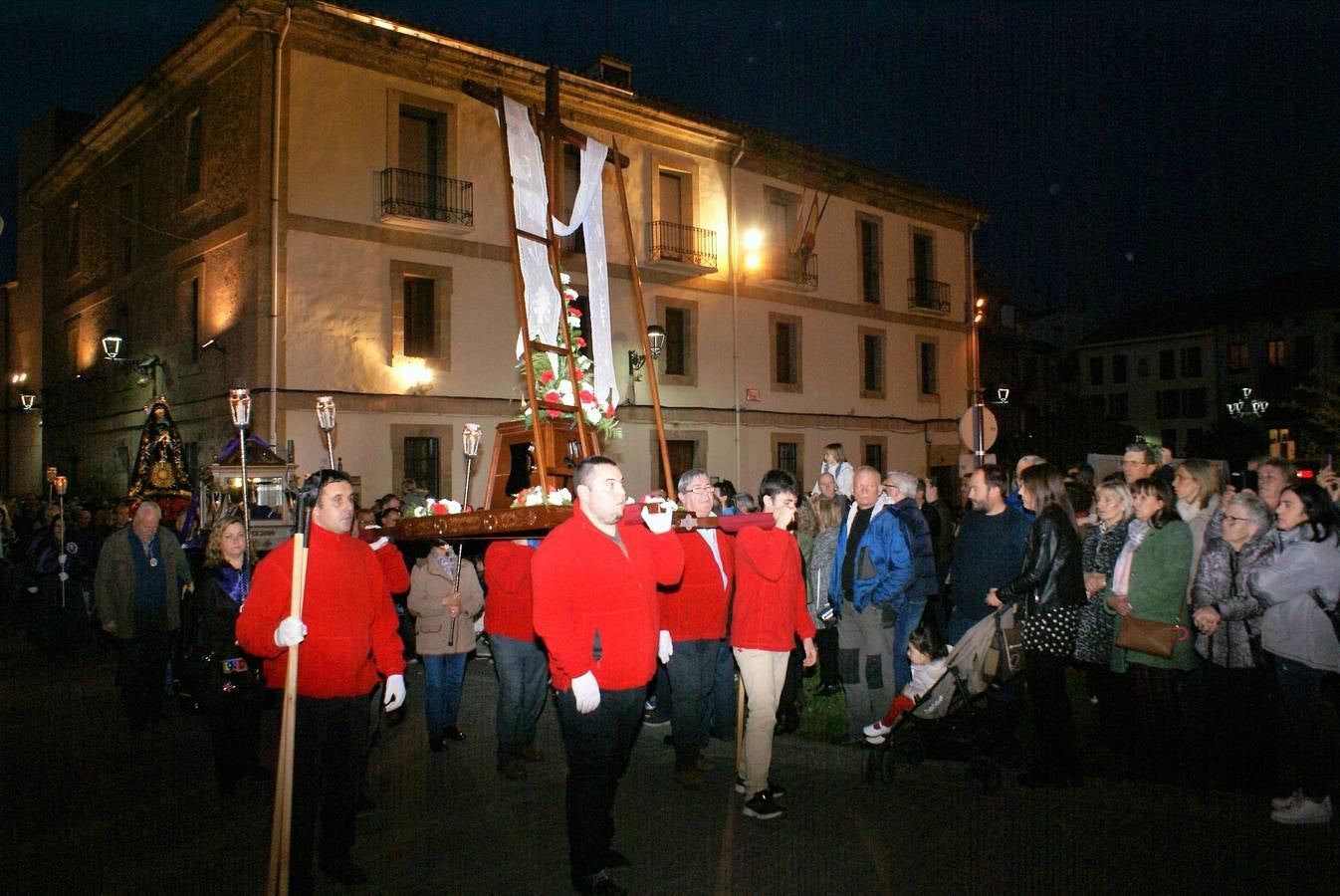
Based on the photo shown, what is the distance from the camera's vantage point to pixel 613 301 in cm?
2286

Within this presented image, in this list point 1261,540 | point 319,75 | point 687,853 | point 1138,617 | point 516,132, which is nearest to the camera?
point 687,853

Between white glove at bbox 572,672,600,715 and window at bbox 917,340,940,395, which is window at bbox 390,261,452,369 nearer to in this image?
white glove at bbox 572,672,600,715

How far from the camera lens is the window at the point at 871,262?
2892cm

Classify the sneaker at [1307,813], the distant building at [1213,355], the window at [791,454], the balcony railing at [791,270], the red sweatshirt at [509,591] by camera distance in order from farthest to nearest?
the distant building at [1213,355] → the window at [791,454] → the balcony railing at [791,270] → the red sweatshirt at [509,591] → the sneaker at [1307,813]

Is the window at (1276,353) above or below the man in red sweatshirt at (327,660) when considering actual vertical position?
above

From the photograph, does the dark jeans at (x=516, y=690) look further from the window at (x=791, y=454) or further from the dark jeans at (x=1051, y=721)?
the window at (x=791, y=454)

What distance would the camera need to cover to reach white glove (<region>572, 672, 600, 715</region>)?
446cm

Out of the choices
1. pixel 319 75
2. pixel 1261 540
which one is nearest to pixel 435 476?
pixel 319 75

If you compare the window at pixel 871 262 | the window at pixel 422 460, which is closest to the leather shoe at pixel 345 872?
the window at pixel 422 460

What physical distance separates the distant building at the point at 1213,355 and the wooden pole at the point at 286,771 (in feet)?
167

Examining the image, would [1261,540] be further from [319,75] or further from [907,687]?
[319,75]

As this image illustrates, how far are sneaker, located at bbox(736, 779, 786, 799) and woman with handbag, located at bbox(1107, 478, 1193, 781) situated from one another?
2360mm

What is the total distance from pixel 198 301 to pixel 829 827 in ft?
61.6


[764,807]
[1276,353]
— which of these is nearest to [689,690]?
[764,807]
